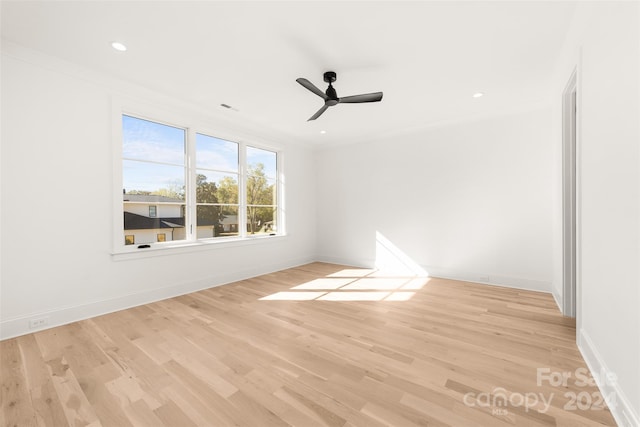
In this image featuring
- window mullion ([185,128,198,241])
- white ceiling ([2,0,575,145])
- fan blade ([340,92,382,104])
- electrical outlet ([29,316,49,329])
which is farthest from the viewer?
window mullion ([185,128,198,241])

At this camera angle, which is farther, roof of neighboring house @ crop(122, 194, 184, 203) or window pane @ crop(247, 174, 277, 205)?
window pane @ crop(247, 174, 277, 205)

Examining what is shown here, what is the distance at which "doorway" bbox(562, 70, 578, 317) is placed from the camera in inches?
107

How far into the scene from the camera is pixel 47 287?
8.84 ft

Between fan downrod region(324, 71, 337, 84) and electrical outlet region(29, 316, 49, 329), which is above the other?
fan downrod region(324, 71, 337, 84)

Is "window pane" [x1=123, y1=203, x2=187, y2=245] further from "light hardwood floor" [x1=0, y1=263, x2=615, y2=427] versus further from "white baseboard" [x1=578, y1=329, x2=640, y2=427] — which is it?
"white baseboard" [x1=578, y1=329, x2=640, y2=427]

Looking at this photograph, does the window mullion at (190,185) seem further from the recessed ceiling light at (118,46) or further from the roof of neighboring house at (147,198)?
the recessed ceiling light at (118,46)

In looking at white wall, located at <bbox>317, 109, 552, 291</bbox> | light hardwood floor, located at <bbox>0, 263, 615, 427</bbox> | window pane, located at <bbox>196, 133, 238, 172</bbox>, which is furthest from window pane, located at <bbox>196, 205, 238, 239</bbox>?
white wall, located at <bbox>317, 109, 552, 291</bbox>

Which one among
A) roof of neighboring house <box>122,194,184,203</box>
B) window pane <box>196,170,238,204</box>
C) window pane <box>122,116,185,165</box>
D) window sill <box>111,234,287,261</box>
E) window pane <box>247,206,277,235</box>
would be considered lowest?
window sill <box>111,234,287,261</box>

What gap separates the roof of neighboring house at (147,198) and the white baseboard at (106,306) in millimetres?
1208

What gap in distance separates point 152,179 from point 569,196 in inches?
201

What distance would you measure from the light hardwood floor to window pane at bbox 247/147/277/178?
271 centimetres

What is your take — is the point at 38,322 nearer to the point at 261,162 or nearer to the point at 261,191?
the point at 261,191

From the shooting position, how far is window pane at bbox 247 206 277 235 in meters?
5.04

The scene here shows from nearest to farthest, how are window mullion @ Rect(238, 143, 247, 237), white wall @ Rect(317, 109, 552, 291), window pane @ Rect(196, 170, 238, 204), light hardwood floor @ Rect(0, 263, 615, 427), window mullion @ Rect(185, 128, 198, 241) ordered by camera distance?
light hardwood floor @ Rect(0, 263, 615, 427) < white wall @ Rect(317, 109, 552, 291) < window mullion @ Rect(185, 128, 198, 241) < window pane @ Rect(196, 170, 238, 204) < window mullion @ Rect(238, 143, 247, 237)
